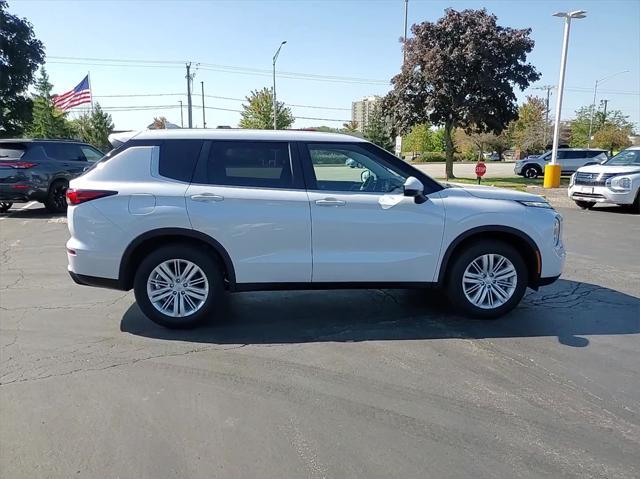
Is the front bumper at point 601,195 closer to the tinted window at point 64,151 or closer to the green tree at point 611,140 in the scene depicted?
the tinted window at point 64,151

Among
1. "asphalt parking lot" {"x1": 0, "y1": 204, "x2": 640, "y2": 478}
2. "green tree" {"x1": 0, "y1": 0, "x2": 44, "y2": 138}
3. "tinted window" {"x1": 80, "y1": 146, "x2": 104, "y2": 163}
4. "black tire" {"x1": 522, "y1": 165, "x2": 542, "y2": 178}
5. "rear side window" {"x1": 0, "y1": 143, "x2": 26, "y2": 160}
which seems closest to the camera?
"asphalt parking lot" {"x1": 0, "y1": 204, "x2": 640, "y2": 478}

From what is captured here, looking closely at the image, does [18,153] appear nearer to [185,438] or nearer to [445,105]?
[185,438]

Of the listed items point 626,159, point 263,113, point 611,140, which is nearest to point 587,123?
point 611,140

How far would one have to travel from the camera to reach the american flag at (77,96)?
27.8 m

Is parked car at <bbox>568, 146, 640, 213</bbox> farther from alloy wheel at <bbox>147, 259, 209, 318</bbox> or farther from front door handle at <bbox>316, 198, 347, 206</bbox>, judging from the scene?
alloy wheel at <bbox>147, 259, 209, 318</bbox>

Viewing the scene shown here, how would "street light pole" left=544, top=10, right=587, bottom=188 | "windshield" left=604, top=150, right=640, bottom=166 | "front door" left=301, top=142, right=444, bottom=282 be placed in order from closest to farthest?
"front door" left=301, top=142, right=444, bottom=282
"windshield" left=604, top=150, right=640, bottom=166
"street light pole" left=544, top=10, right=587, bottom=188

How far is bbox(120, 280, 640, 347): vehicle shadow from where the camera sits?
176 inches

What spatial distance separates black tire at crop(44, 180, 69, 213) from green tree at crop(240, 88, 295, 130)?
3980 cm

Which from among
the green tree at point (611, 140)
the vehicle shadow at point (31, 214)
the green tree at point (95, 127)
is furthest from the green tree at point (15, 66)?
the green tree at point (611, 140)

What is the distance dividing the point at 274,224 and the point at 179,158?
3.61 feet

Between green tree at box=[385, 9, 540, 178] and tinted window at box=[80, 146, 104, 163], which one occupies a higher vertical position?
green tree at box=[385, 9, 540, 178]

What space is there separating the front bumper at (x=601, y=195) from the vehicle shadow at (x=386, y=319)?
335 inches

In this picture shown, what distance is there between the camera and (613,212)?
13.5 meters

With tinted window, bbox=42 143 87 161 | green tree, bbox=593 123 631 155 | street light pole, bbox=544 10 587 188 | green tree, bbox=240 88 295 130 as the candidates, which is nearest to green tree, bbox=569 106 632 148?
green tree, bbox=593 123 631 155
